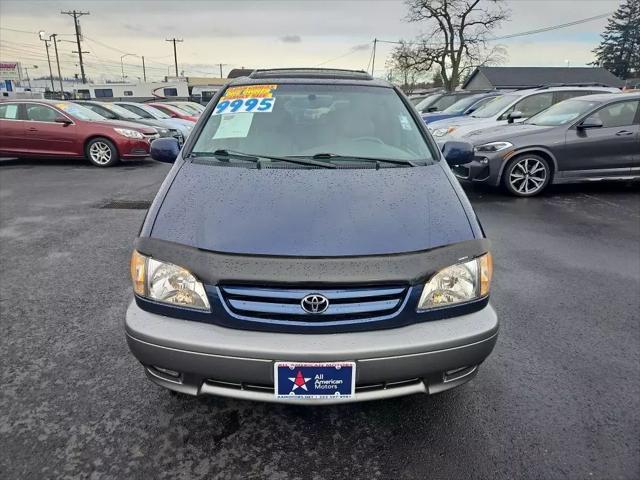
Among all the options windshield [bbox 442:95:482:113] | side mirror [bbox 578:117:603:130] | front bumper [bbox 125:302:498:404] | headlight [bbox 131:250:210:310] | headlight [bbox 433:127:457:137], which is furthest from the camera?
windshield [bbox 442:95:482:113]

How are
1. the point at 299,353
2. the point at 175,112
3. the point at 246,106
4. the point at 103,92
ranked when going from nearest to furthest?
1. the point at 299,353
2. the point at 246,106
3. the point at 175,112
4. the point at 103,92

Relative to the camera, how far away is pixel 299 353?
173 cm

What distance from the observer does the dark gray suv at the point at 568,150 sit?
6648 millimetres

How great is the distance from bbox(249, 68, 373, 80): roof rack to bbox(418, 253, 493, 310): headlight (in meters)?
2.04

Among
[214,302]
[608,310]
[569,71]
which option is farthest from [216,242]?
[569,71]

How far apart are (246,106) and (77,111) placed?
8.71 metres

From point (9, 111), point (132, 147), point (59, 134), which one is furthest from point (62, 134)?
point (132, 147)

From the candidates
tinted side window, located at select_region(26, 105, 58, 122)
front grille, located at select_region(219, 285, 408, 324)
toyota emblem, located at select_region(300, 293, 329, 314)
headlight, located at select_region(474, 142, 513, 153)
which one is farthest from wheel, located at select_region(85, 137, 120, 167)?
toyota emblem, located at select_region(300, 293, 329, 314)

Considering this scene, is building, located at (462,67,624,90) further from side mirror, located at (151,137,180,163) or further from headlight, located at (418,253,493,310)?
headlight, located at (418,253,493,310)

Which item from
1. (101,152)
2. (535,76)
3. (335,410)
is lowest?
(335,410)

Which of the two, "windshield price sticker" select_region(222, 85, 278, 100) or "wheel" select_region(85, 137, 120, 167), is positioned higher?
"windshield price sticker" select_region(222, 85, 278, 100)

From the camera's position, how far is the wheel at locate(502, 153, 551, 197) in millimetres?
6727

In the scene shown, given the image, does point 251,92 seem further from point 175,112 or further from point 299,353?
point 175,112

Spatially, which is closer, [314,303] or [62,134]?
[314,303]
